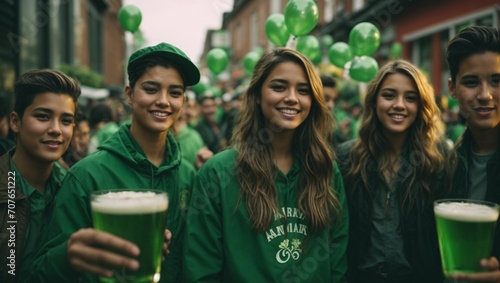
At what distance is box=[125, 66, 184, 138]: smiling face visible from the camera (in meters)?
2.51

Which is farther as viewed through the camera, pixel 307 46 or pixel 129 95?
pixel 307 46

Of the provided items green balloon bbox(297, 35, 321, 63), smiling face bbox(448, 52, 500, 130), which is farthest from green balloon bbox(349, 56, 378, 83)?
smiling face bbox(448, 52, 500, 130)

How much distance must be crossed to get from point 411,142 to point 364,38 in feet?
5.43

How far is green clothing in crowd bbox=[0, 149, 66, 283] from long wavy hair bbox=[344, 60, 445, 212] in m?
1.87

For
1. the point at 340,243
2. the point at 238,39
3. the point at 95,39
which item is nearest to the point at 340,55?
the point at 340,243

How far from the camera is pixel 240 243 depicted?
7.85ft

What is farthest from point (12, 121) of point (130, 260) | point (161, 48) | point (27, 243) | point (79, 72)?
point (79, 72)

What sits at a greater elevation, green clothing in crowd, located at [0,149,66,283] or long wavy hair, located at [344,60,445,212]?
long wavy hair, located at [344,60,445,212]

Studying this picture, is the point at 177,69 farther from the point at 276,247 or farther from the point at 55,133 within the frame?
the point at 276,247

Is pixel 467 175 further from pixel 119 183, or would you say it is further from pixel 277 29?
pixel 277 29

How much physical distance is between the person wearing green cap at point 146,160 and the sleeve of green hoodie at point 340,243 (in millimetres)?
862

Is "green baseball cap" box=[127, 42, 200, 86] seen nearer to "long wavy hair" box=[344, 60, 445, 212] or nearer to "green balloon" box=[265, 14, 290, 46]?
"long wavy hair" box=[344, 60, 445, 212]

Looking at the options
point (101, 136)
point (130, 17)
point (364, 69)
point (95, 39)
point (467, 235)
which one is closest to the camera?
point (467, 235)

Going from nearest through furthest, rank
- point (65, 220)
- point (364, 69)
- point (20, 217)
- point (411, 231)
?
point (65, 220) < point (20, 217) < point (411, 231) < point (364, 69)
